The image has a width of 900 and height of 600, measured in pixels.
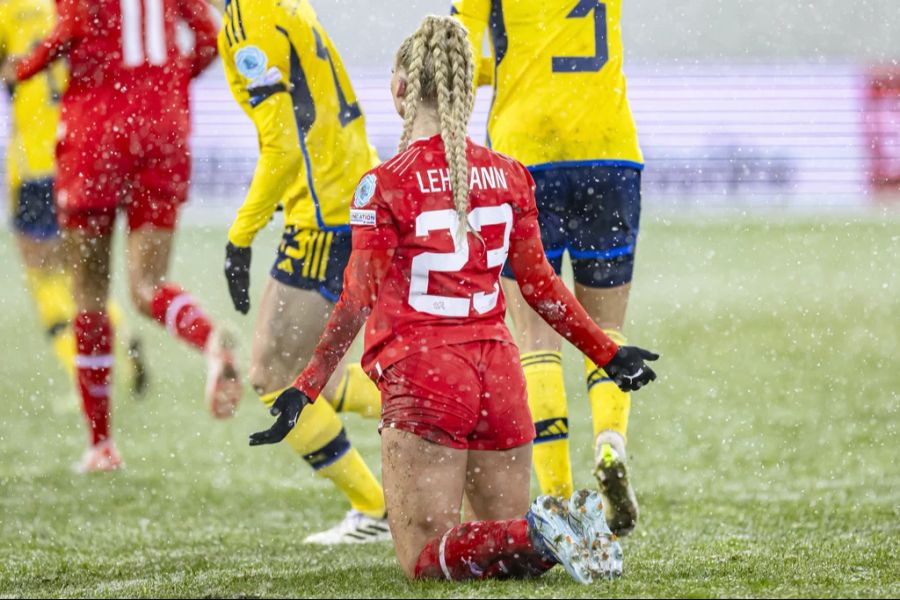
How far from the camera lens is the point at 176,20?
568cm

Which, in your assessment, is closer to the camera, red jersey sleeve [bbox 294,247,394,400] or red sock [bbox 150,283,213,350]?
red jersey sleeve [bbox 294,247,394,400]

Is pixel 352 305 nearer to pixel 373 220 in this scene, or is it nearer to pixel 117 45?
pixel 373 220

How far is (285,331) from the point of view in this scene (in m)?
4.63

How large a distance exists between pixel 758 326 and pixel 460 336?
8.05 metres

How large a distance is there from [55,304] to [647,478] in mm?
3433

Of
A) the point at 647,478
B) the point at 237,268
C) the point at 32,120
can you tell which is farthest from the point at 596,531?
the point at 32,120

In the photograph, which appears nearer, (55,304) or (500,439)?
(500,439)

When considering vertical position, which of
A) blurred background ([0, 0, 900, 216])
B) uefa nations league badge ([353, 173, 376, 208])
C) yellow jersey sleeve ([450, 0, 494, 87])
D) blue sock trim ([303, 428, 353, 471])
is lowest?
blurred background ([0, 0, 900, 216])

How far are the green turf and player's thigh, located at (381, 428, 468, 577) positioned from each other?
16 cm

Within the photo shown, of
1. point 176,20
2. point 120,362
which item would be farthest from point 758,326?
point 176,20

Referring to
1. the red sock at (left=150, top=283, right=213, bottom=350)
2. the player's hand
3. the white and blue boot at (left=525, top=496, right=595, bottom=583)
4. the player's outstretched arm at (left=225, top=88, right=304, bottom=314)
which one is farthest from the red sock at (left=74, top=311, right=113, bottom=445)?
the white and blue boot at (left=525, top=496, right=595, bottom=583)

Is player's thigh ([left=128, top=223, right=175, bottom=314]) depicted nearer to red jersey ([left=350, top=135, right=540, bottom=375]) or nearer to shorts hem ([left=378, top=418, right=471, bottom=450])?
red jersey ([left=350, top=135, right=540, bottom=375])

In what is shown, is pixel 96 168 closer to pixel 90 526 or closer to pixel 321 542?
pixel 90 526

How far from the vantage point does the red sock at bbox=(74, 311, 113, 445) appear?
606cm
